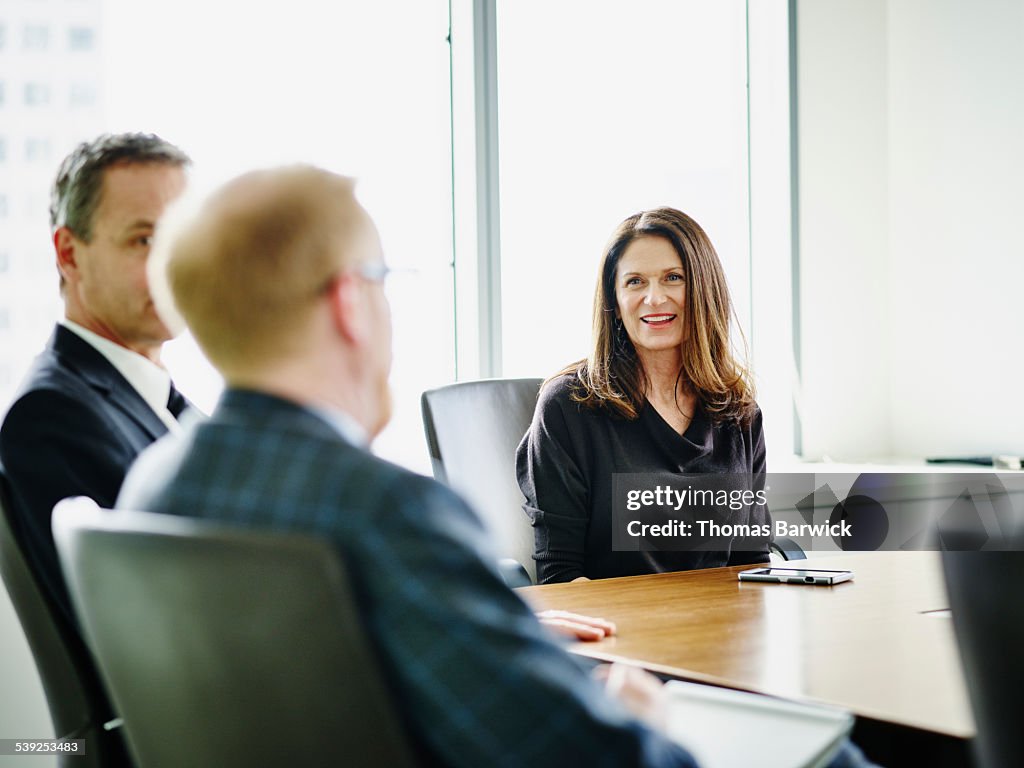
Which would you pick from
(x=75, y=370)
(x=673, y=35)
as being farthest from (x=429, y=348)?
(x=75, y=370)

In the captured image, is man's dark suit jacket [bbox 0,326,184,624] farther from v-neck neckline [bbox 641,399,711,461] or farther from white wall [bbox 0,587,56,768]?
v-neck neckline [bbox 641,399,711,461]

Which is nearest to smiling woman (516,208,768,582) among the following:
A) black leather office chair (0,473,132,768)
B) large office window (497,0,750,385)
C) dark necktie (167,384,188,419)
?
large office window (497,0,750,385)

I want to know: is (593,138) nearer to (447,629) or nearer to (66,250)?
(66,250)

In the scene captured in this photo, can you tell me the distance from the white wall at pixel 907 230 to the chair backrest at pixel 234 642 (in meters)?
3.78

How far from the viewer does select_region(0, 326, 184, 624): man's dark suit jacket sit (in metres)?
1.32

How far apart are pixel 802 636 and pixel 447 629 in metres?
0.90

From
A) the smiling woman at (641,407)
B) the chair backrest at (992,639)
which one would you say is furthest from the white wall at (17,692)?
the chair backrest at (992,639)

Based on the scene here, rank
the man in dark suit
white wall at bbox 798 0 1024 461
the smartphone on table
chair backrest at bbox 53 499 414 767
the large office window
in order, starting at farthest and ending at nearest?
white wall at bbox 798 0 1024 461, the large office window, the smartphone on table, the man in dark suit, chair backrest at bbox 53 499 414 767

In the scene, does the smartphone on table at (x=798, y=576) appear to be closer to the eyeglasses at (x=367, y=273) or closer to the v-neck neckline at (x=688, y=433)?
the v-neck neckline at (x=688, y=433)

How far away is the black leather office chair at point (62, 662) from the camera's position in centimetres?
129

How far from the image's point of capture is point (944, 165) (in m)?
4.18

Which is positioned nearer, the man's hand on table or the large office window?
the man's hand on table

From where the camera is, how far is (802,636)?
5.00 ft

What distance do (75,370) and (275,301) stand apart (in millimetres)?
762
